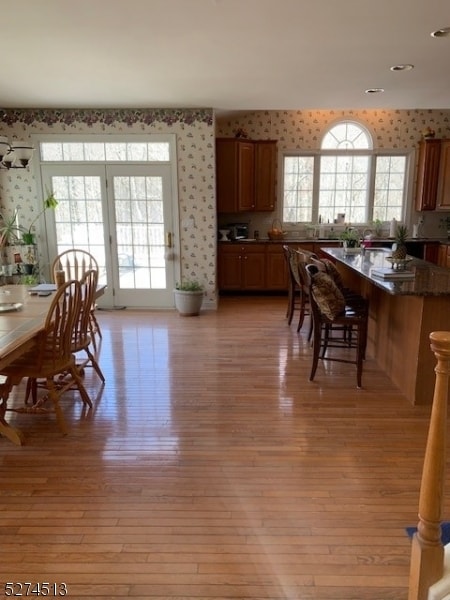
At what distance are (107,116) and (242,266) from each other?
2928mm

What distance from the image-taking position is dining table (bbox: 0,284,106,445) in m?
2.51

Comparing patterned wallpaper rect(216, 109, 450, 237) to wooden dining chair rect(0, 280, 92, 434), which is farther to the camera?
patterned wallpaper rect(216, 109, 450, 237)

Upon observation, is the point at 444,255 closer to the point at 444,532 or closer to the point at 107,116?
the point at 107,116

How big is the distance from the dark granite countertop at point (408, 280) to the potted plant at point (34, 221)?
3678mm

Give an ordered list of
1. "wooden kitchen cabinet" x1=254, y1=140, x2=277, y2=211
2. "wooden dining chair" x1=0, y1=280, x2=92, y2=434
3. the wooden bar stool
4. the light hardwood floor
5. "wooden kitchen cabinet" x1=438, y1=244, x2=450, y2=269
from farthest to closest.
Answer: "wooden kitchen cabinet" x1=254, y1=140, x2=277, y2=211 < "wooden kitchen cabinet" x1=438, y1=244, x2=450, y2=269 < the wooden bar stool < "wooden dining chair" x1=0, y1=280, x2=92, y2=434 < the light hardwood floor

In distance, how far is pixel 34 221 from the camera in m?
5.98

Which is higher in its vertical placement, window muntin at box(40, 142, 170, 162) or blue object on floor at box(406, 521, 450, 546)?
window muntin at box(40, 142, 170, 162)

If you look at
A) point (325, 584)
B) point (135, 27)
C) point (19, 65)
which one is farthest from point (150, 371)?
point (19, 65)

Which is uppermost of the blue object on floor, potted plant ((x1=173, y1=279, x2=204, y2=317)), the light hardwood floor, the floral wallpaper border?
the floral wallpaper border

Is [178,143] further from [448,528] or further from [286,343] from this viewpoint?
[448,528]

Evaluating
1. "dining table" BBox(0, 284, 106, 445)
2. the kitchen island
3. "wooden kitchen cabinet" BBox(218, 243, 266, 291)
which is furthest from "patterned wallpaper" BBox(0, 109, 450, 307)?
"dining table" BBox(0, 284, 106, 445)

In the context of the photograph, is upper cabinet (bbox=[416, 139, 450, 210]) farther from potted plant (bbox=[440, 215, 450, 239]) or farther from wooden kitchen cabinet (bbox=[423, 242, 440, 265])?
wooden kitchen cabinet (bbox=[423, 242, 440, 265])

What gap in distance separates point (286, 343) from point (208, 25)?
3029 mm

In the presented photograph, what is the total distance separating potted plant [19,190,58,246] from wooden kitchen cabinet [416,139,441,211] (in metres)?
5.66
